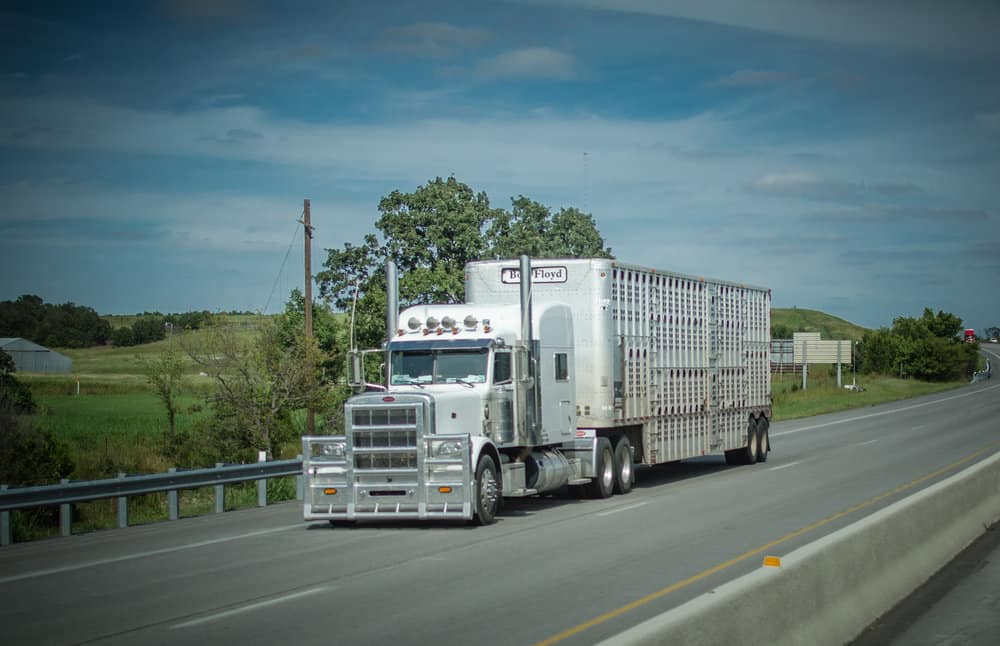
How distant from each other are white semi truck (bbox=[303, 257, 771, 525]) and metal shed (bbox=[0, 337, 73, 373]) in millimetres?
80456

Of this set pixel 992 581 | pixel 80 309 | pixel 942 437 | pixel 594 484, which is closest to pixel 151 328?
pixel 80 309

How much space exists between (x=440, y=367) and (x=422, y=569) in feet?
18.8

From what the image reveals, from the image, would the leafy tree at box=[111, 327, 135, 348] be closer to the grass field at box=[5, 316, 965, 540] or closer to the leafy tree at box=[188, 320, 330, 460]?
the grass field at box=[5, 316, 965, 540]

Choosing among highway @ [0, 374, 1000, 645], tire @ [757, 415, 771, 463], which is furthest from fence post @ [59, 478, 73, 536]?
tire @ [757, 415, 771, 463]

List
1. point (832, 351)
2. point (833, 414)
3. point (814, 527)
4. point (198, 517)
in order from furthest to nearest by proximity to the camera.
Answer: point (832, 351) < point (833, 414) < point (198, 517) < point (814, 527)

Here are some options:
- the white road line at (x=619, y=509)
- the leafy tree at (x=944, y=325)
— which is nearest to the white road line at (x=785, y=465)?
the white road line at (x=619, y=509)

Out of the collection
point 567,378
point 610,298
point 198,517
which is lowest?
point 198,517

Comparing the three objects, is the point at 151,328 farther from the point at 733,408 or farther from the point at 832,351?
the point at 733,408

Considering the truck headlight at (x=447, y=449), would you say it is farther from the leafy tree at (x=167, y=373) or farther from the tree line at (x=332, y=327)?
the leafy tree at (x=167, y=373)

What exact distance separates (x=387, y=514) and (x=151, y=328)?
411ft

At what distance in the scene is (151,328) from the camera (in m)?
135

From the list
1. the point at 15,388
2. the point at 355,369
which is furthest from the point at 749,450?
the point at 15,388

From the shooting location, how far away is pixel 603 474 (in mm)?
21094

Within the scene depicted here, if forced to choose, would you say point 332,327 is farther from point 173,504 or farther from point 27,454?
point 173,504
